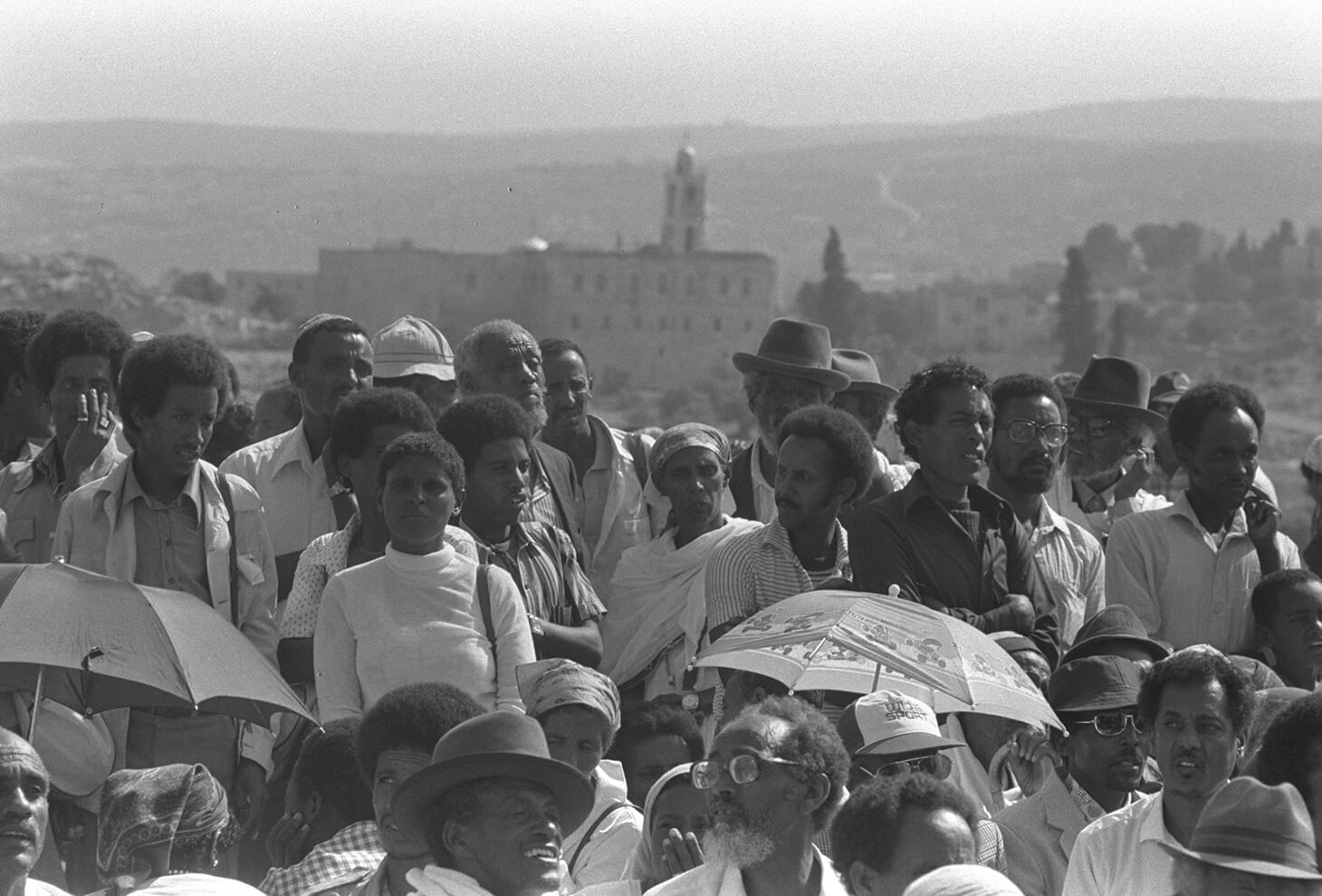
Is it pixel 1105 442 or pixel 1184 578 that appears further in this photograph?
pixel 1105 442

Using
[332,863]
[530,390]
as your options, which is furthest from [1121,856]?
[530,390]

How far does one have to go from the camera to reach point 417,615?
687cm

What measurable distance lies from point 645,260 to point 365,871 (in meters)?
160

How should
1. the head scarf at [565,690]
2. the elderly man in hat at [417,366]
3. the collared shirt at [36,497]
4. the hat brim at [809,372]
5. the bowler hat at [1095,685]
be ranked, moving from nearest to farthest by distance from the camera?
the head scarf at [565,690], the bowler hat at [1095,685], the collared shirt at [36,497], the hat brim at [809,372], the elderly man in hat at [417,366]

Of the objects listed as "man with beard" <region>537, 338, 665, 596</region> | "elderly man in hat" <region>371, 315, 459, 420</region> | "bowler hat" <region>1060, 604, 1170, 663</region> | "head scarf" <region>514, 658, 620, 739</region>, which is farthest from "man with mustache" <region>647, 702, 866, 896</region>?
"elderly man in hat" <region>371, 315, 459, 420</region>

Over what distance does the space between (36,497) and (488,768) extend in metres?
3.15

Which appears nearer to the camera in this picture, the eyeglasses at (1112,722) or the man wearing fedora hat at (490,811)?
the man wearing fedora hat at (490,811)

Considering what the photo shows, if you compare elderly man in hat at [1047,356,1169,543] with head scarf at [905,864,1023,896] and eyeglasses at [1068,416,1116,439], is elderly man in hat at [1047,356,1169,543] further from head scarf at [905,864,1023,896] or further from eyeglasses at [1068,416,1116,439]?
head scarf at [905,864,1023,896]

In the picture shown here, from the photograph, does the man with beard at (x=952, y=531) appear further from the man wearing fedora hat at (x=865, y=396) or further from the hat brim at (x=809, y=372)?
the man wearing fedora hat at (x=865, y=396)

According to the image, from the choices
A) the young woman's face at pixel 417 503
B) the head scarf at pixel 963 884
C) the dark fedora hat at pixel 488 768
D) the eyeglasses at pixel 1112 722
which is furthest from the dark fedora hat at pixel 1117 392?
the head scarf at pixel 963 884

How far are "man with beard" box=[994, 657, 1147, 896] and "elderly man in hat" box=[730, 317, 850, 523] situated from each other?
91.5 inches

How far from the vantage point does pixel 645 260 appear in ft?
542

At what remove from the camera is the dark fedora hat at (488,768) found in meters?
5.13

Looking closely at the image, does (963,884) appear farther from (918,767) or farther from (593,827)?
(593,827)
